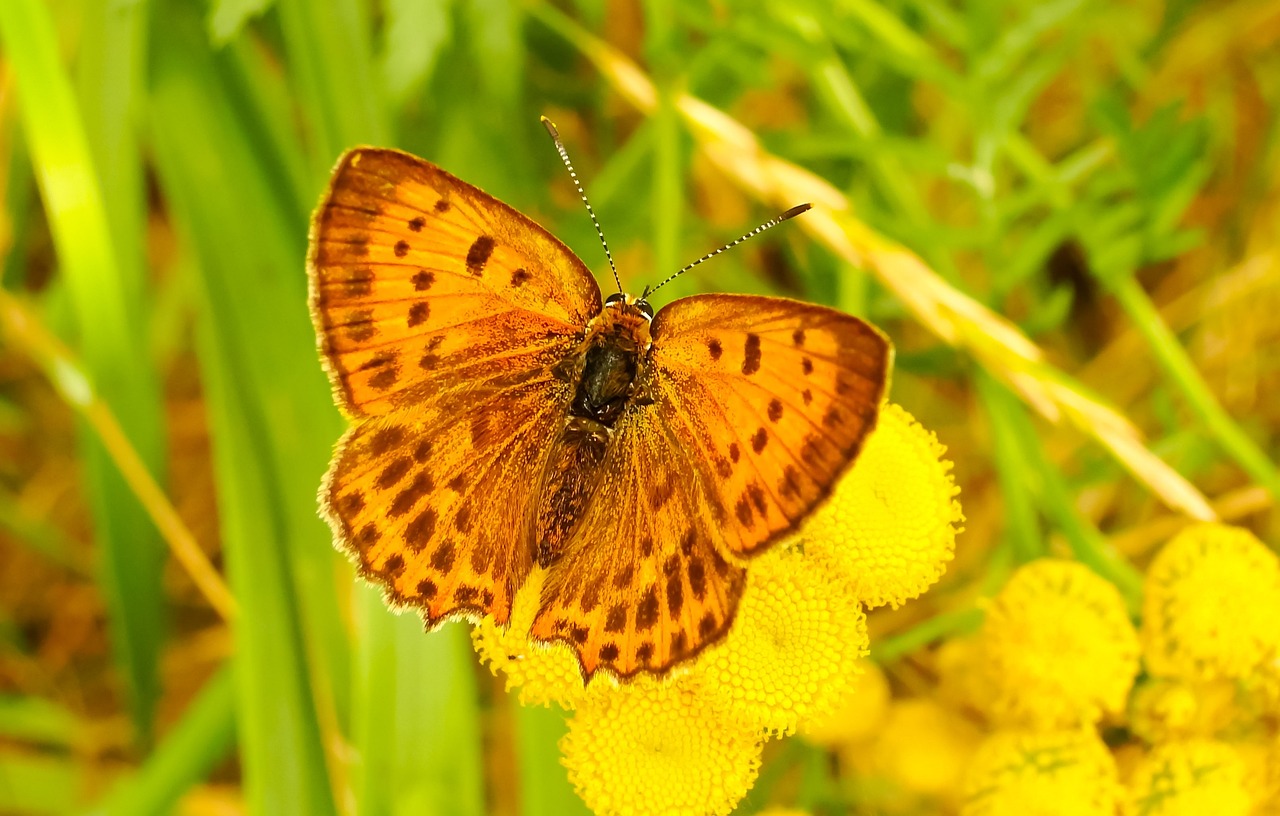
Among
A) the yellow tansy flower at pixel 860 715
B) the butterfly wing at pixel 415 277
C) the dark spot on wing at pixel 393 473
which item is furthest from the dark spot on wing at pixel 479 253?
the yellow tansy flower at pixel 860 715

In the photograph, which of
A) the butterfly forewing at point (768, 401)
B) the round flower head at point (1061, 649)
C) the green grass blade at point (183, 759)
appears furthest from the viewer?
the green grass blade at point (183, 759)

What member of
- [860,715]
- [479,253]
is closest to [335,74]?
[479,253]

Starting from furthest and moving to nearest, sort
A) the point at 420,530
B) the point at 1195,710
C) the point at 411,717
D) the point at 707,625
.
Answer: the point at 411,717 → the point at 1195,710 → the point at 420,530 → the point at 707,625

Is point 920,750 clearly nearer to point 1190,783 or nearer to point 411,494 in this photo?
point 1190,783

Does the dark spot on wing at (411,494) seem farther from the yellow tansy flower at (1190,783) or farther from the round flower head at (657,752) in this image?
the yellow tansy flower at (1190,783)

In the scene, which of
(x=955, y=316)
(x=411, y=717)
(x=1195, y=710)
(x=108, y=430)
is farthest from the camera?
(x=108, y=430)
